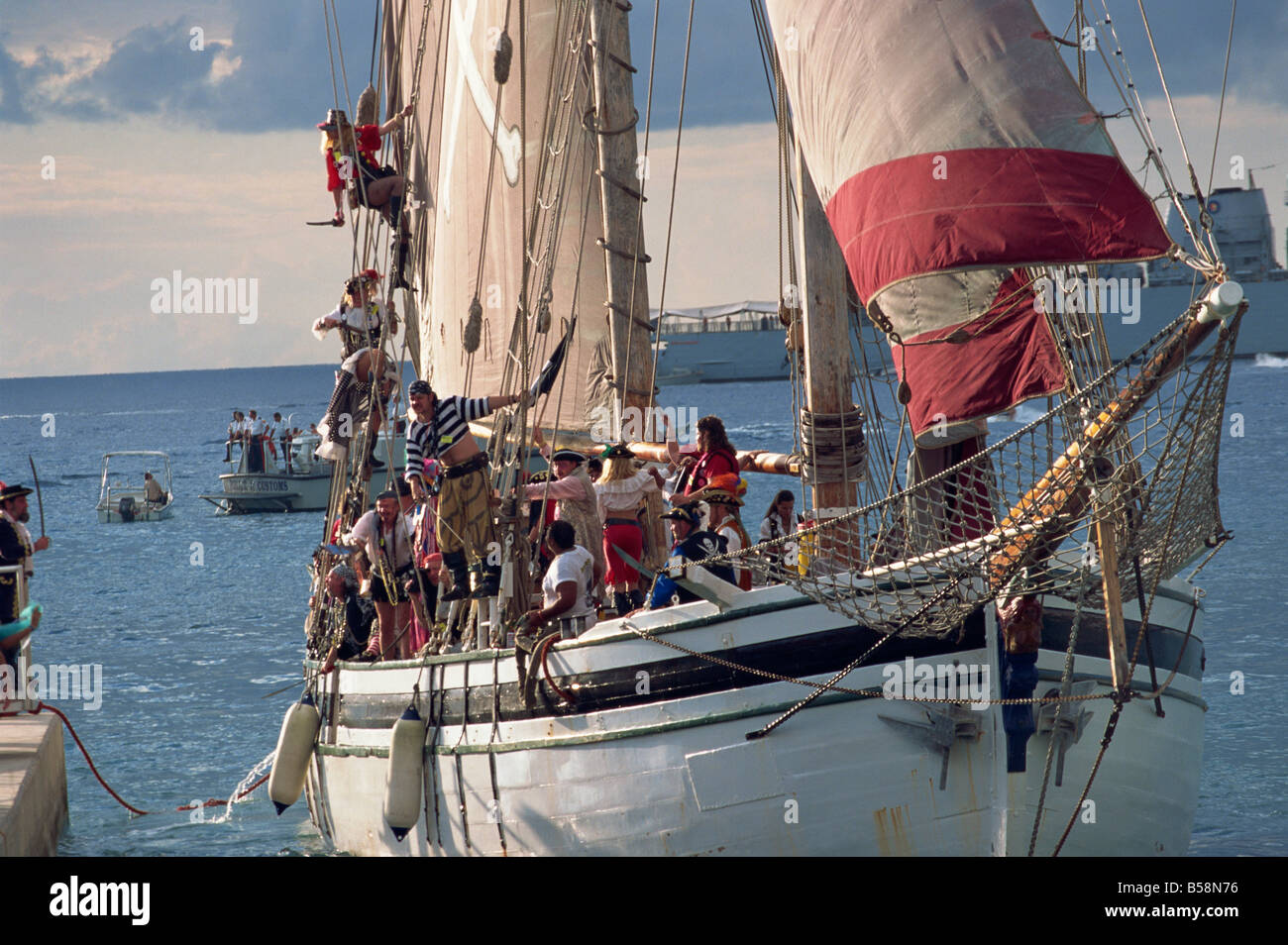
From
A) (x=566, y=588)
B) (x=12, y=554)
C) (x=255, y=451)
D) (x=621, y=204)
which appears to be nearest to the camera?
(x=566, y=588)

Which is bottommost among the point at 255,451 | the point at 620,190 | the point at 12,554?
the point at 12,554

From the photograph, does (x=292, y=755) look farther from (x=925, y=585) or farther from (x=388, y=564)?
(x=925, y=585)

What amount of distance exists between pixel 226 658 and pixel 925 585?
22855 millimetres

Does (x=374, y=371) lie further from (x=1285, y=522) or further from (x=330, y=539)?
(x=1285, y=522)

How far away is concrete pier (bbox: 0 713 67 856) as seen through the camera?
1126cm

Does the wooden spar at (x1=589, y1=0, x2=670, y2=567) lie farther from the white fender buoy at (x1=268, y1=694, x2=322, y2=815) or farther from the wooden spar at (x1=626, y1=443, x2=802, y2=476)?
the white fender buoy at (x1=268, y1=694, x2=322, y2=815)

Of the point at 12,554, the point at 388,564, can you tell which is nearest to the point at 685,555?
the point at 388,564

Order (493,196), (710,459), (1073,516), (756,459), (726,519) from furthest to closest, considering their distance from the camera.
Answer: (493,196) → (756,459) → (710,459) → (726,519) → (1073,516)

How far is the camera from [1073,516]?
9102 mm

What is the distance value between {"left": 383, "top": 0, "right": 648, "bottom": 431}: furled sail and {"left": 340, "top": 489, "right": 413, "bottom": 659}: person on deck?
2.33 meters

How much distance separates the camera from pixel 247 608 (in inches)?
1460

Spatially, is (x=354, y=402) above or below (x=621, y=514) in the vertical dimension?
above

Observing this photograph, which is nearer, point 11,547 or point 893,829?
point 893,829


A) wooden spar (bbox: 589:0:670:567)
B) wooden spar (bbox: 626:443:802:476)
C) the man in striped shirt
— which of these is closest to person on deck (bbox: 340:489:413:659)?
the man in striped shirt
